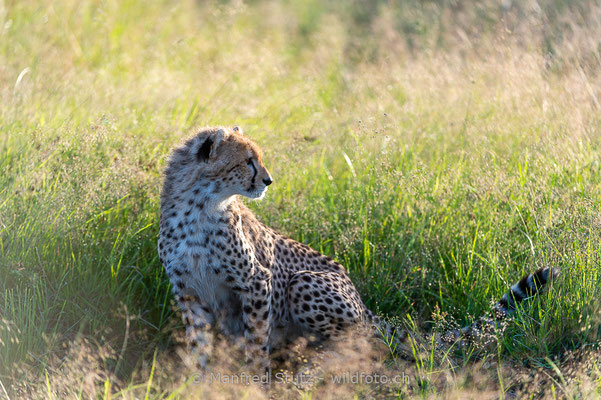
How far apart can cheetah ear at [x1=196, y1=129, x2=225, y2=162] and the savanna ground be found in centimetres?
61

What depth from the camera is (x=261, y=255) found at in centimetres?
305

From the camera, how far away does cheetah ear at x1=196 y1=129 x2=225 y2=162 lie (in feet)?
9.42

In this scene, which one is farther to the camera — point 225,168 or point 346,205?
point 346,205

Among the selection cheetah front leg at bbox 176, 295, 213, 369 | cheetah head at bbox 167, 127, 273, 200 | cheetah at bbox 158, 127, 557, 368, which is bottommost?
cheetah front leg at bbox 176, 295, 213, 369

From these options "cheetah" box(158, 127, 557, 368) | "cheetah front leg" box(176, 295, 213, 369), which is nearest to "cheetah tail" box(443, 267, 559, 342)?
"cheetah" box(158, 127, 557, 368)

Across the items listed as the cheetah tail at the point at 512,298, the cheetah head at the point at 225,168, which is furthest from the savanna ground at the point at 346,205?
the cheetah head at the point at 225,168

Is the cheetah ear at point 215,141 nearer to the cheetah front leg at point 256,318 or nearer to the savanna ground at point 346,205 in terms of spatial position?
the cheetah front leg at point 256,318

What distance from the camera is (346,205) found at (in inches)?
147

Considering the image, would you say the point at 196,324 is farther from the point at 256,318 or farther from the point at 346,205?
the point at 346,205

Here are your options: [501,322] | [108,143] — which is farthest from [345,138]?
[501,322]

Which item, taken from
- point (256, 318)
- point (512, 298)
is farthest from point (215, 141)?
point (512, 298)

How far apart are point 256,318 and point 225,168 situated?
633 millimetres

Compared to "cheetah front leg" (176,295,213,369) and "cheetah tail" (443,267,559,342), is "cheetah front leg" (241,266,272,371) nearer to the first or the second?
"cheetah front leg" (176,295,213,369)

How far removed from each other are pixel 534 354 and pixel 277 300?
1087 mm
